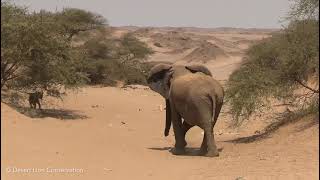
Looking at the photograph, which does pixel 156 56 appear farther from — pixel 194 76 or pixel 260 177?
pixel 260 177

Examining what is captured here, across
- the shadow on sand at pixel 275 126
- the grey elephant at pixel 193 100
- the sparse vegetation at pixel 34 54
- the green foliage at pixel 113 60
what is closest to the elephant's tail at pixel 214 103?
the grey elephant at pixel 193 100

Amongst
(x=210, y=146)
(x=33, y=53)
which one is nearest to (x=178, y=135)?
(x=210, y=146)

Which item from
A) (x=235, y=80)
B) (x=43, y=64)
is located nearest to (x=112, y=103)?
(x=43, y=64)

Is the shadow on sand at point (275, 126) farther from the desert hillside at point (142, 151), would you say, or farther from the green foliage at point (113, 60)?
the green foliage at point (113, 60)

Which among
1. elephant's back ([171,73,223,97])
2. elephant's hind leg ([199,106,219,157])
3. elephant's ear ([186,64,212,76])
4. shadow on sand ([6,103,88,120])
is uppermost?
elephant's ear ([186,64,212,76])

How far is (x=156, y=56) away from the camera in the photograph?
63.5 metres

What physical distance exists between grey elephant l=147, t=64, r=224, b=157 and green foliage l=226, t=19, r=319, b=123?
5.42ft

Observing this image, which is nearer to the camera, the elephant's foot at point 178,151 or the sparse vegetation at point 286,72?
the elephant's foot at point 178,151

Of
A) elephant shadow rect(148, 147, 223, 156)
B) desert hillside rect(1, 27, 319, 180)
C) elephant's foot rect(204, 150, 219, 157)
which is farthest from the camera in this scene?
elephant shadow rect(148, 147, 223, 156)

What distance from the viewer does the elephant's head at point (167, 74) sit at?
12.1 meters

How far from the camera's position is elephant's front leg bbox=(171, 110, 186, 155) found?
454 inches

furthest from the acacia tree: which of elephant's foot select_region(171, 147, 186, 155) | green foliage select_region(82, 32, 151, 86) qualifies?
green foliage select_region(82, 32, 151, 86)

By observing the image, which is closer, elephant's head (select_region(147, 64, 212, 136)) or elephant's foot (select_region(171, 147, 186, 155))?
elephant's foot (select_region(171, 147, 186, 155))

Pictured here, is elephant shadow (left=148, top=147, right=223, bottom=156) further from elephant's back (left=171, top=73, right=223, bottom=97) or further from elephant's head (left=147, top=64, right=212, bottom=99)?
elephant's back (left=171, top=73, right=223, bottom=97)
